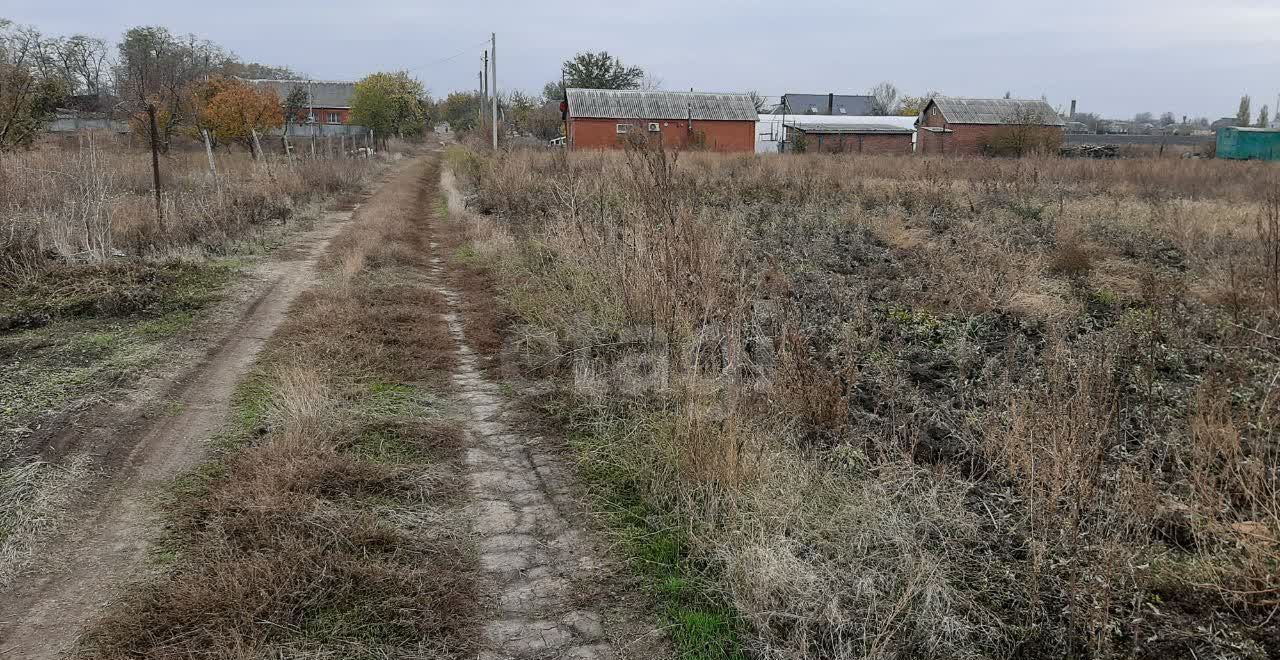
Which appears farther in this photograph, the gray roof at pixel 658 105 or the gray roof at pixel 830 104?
the gray roof at pixel 830 104

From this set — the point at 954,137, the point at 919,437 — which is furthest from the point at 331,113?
the point at 919,437

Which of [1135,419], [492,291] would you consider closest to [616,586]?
[1135,419]

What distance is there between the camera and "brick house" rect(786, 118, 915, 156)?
134ft

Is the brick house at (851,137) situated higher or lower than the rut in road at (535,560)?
higher

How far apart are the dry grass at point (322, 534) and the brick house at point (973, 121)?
3957 cm

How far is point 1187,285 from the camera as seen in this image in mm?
8234

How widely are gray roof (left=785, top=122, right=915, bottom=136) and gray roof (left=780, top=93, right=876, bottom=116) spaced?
1483cm

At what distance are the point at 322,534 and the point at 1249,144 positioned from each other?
1868 inches

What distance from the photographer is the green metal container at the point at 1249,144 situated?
123 ft

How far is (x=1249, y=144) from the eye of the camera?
3803 cm

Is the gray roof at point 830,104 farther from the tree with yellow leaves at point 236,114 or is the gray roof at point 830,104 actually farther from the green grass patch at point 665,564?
the green grass patch at point 665,564

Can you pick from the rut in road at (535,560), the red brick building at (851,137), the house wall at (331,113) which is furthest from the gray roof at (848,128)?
the house wall at (331,113)

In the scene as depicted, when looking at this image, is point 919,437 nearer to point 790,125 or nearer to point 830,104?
point 790,125

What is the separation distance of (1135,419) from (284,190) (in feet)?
51.6
